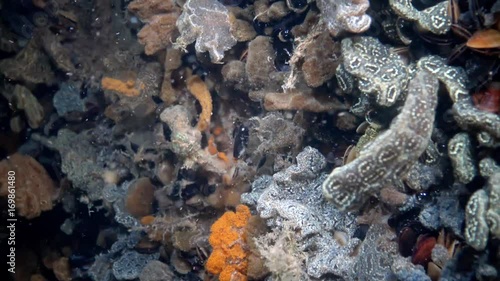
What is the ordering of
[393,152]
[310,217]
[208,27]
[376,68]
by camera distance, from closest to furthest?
[393,152] < [376,68] < [310,217] < [208,27]

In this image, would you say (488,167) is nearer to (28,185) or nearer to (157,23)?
(157,23)

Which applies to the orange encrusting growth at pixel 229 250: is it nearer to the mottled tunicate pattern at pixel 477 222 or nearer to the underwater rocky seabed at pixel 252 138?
the underwater rocky seabed at pixel 252 138

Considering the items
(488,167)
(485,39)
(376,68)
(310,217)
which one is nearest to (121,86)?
(310,217)

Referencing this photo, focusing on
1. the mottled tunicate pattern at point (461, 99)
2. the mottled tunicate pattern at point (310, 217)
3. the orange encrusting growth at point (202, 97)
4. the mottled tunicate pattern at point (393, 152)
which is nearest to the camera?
the mottled tunicate pattern at point (393, 152)

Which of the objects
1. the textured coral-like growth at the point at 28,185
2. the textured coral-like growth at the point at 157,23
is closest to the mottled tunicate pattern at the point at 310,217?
the textured coral-like growth at the point at 157,23

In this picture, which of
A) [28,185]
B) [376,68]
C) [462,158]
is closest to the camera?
[462,158]

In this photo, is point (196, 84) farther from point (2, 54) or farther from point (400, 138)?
point (2, 54)
